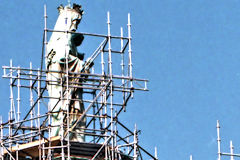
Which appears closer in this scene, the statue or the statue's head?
the statue

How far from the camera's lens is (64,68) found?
64.4 m

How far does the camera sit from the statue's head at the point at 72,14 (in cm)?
6525

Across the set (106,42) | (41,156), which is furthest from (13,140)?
(106,42)

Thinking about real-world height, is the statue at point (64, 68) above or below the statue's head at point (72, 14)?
below

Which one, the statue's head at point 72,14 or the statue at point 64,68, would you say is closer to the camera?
the statue at point 64,68

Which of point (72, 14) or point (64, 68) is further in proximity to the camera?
point (72, 14)

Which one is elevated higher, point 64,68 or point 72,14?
point 72,14

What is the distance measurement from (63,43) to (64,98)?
293 centimetres

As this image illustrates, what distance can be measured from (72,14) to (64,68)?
8.70 ft

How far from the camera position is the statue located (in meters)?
63.2

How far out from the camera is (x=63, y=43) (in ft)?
212

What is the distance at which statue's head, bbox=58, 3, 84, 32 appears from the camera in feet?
214

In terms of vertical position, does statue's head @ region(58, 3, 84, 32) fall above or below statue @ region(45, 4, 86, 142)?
above

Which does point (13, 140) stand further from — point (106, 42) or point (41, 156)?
point (106, 42)
